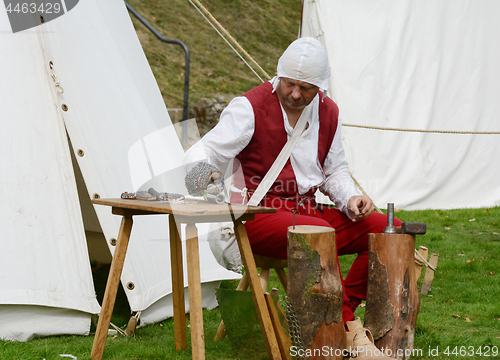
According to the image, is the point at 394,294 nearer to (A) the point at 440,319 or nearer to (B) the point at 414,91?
(A) the point at 440,319

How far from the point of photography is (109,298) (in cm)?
205

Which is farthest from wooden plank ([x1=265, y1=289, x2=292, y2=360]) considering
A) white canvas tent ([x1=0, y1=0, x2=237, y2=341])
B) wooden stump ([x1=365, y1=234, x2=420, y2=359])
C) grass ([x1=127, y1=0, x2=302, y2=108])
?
grass ([x1=127, y1=0, x2=302, y2=108])

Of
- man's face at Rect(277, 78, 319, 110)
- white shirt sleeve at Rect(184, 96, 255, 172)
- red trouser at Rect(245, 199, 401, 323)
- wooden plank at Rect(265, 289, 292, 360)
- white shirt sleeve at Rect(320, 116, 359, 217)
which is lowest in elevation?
wooden plank at Rect(265, 289, 292, 360)

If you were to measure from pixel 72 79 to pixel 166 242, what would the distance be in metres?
0.99

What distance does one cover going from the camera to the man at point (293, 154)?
84.7 inches

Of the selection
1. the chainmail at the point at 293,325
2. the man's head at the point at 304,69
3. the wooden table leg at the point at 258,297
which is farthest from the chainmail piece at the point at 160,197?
the man's head at the point at 304,69

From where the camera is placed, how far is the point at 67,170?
105 inches

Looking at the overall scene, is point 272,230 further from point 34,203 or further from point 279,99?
point 34,203

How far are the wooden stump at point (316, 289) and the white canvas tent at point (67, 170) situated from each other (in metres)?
1.08

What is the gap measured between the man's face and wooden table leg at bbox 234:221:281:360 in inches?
23.5

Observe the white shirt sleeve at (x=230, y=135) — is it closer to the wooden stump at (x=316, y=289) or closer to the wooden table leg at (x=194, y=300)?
the wooden table leg at (x=194, y=300)

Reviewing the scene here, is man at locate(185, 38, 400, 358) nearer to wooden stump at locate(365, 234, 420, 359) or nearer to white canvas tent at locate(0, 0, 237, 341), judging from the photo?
wooden stump at locate(365, 234, 420, 359)

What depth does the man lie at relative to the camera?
2150 millimetres

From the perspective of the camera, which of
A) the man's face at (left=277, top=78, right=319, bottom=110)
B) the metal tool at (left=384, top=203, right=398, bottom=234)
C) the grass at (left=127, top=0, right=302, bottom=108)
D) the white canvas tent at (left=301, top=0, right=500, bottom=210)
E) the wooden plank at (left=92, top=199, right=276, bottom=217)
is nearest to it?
the wooden plank at (left=92, top=199, right=276, bottom=217)
